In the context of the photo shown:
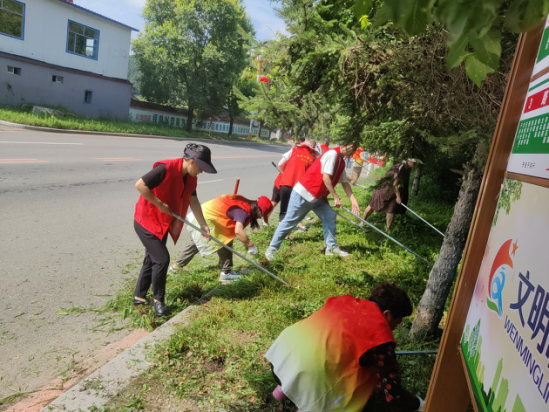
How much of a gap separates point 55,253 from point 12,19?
23.9 meters

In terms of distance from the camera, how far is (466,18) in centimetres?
96

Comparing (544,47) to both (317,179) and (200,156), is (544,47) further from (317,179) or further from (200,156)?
(317,179)

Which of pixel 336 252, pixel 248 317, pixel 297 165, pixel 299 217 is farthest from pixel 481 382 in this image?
pixel 297 165

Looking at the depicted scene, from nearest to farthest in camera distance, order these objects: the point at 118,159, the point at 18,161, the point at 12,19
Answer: the point at 18,161
the point at 118,159
the point at 12,19

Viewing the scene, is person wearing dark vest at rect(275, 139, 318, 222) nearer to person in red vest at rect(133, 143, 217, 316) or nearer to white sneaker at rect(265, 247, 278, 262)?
white sneaker at rect(265, 247, 278, 262)

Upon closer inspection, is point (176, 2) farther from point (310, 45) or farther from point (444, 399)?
point (444, 399)

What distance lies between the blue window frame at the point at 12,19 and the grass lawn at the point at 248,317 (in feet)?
77.2

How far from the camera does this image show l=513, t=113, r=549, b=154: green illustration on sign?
1.40 m

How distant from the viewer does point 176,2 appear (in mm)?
34188

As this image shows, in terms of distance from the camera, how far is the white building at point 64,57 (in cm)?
2386

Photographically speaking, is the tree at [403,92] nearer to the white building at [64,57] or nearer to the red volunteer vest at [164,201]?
the red volunteer vest at [164,201]

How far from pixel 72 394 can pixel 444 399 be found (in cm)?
213

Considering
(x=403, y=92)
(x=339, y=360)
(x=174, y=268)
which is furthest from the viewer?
(x=174, y=268)

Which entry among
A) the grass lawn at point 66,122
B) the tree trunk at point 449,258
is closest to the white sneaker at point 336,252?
the tree trunk at point 449,258
